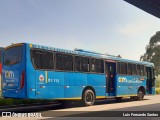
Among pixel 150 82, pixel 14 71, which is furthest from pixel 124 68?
pixel 14 71

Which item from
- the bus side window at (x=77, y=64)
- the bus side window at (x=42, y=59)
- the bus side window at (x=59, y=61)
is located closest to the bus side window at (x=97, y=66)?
the bus side window at (x=77, y=64)

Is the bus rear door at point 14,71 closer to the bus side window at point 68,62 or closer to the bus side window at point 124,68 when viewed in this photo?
the bus side window at point 68,62

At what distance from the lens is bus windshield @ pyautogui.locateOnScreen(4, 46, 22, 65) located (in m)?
13.6

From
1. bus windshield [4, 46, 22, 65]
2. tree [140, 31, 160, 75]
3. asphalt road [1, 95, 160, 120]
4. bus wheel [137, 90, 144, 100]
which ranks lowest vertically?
asphalt road [1, 95, 160, 120]

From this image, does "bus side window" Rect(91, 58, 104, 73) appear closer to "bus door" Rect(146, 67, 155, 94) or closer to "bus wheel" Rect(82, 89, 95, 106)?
"bus wheel" Rect(82, 89, 95, 106)

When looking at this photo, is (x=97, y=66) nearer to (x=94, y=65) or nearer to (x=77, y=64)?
(x=94, y=65)

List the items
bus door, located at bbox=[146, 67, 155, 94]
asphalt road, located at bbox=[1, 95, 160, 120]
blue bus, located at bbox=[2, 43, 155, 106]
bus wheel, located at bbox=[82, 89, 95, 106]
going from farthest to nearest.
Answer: bus door, located at bbox=[146, 67, 155, 94], bus wheel, located at bbox=[82, 89, 95, 106], blue bus, located at bbox=[2, 43, 155, 106], asphalt road, located at bbox=[1, 95, 160, 120]

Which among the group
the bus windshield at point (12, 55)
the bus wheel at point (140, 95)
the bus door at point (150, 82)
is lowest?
the bus wheel at point (140, 95)

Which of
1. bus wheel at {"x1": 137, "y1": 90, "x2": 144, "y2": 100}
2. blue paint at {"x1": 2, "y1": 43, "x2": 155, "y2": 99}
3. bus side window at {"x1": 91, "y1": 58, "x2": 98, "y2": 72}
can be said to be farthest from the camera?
bus wheel at {"x1": 137, "y1": 90, "x2": 144, "y2": 100}

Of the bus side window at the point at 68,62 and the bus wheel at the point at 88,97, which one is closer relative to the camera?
the bus side window at the point at 68,62

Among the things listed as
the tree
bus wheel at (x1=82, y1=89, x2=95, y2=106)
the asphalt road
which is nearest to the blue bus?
bus wheel at (x1=82, y1=89, x2=95, y2=106)

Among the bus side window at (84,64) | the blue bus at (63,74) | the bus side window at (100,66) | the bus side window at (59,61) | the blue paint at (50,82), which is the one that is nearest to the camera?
the blue paint at (50,82)

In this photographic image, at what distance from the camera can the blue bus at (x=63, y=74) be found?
43.8 ft

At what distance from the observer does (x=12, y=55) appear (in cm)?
1419
